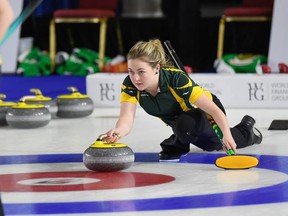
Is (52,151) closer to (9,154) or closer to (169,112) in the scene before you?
(9,154)

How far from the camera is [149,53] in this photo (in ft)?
14.8

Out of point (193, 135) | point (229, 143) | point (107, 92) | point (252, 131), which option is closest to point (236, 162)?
point (229, 143)

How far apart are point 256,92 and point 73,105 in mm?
Answer: 1636

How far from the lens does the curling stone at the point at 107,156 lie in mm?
4398

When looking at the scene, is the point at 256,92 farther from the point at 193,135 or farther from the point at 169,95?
the point at 169,95

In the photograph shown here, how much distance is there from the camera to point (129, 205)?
12.2 ft

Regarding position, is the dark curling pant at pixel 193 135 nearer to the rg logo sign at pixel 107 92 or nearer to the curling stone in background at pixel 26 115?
the curling stone in background at pixel 26 115

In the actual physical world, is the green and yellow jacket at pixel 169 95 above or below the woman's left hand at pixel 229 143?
above

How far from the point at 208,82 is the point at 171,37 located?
3.15m

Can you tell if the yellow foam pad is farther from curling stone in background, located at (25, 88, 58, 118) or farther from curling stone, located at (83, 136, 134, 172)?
curling stone in background, located at (25, 88, 58, 118)

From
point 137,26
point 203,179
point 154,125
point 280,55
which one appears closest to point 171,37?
point 137,26

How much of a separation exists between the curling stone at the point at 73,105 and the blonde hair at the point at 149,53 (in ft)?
7.07

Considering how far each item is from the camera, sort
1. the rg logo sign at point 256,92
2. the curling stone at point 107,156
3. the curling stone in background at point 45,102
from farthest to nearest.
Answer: the rg logo sign at point 256,92 < the curling stone in background at point 45,102 < the curling stone at point 107,156

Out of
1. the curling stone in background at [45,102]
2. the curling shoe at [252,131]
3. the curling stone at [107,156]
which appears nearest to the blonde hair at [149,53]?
the curling stone at [107,156]
